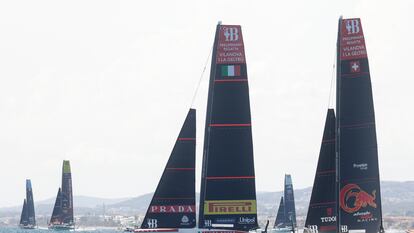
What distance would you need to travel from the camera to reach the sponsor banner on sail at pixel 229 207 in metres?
45.1

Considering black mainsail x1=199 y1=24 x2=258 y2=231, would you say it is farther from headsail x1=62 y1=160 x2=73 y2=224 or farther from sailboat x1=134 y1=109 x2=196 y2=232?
headsail x1=62 y1=160 x2=73 y2=224

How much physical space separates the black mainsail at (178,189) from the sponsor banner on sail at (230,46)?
4.38m

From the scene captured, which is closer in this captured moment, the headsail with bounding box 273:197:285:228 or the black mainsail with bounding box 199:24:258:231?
the black mainsail with bounding box 199:24:258:231

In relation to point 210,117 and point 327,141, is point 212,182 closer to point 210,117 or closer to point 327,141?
point 210,117

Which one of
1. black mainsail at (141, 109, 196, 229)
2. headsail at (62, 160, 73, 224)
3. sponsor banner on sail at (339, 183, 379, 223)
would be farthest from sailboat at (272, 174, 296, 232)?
sponsor banner on sail at (339, 183, 379, 223)

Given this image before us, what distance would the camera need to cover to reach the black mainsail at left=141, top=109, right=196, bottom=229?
4747cm

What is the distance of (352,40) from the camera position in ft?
142

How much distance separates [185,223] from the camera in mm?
47500

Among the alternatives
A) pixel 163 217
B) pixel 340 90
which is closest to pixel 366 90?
pixel 340 90

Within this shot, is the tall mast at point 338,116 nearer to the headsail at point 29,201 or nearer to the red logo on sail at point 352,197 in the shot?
the red logo on sail at point 352,197

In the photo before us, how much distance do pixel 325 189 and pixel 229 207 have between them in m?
4.50

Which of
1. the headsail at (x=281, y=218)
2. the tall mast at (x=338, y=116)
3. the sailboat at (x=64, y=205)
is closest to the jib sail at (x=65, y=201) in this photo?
the sailboat at (x=64, y=205)

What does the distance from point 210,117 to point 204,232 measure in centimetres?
495

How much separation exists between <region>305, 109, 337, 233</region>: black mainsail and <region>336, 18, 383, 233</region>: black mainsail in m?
1.75
